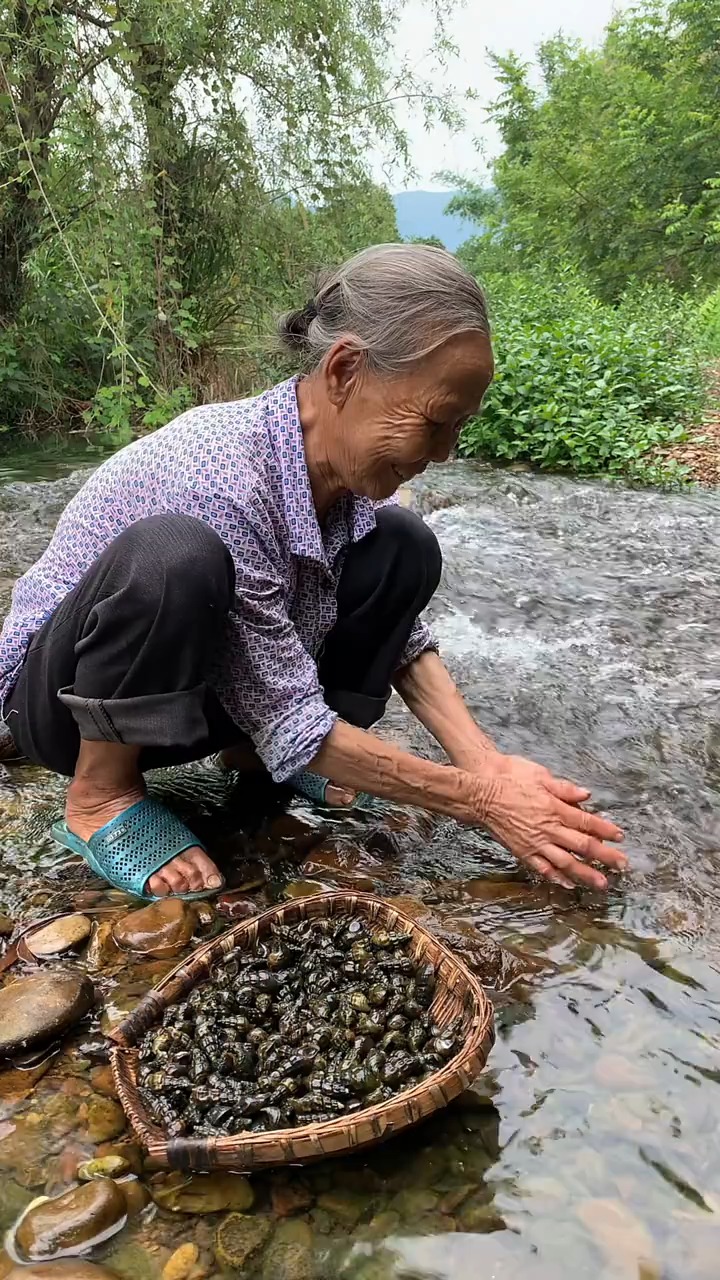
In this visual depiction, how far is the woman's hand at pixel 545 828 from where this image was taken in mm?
1767

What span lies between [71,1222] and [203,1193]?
0.18 metres

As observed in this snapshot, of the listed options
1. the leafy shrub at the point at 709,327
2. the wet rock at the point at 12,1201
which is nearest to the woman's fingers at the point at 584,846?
the wet rock at the point at 12,1201

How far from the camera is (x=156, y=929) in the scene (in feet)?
5.83

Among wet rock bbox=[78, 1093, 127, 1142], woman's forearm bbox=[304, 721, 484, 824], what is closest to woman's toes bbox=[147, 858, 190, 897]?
woman's forearm bbox=[304, 721, 484, 824]

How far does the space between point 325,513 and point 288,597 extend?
0.21 meters

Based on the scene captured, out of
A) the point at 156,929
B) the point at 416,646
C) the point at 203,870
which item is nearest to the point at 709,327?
the point at 416,646

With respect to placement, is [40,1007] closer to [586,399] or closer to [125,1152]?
[125,1152]

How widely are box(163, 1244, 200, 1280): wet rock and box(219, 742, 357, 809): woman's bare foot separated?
112cm

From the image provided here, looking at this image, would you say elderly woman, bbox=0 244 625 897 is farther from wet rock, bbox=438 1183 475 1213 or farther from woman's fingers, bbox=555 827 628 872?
wet rock, bbox=438 1183 475 1213

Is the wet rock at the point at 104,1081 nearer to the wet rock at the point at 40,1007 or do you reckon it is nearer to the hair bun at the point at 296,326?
the wet rock at the point at 40,1007

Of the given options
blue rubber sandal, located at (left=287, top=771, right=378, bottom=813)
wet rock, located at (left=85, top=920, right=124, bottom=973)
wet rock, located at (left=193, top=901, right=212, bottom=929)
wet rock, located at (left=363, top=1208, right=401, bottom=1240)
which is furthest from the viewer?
blue rubber sandal, located at (left=287, top=771, right=378, bottom=813)

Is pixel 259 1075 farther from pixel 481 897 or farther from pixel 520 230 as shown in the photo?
pixel 520 230

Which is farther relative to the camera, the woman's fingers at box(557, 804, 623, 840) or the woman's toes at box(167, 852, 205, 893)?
the woman's toes at box(167, 852, 205, 893)

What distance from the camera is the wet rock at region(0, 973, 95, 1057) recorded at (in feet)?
4.85
